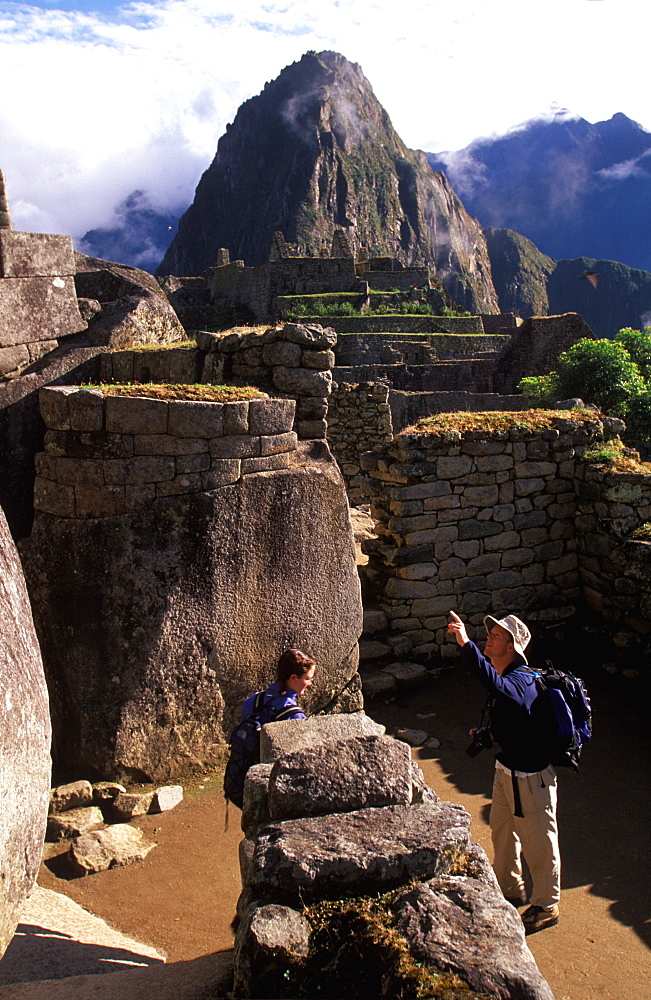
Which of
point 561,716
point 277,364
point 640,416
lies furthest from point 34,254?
point 640,416

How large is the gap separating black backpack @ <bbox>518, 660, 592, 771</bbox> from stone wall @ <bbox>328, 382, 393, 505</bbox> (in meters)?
10.7

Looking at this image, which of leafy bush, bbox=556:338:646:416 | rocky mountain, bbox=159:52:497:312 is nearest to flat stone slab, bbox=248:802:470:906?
leafy bush, bbox=556:338:646:416

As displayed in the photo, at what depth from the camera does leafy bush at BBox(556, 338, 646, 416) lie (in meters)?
17.3

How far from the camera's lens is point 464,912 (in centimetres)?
240

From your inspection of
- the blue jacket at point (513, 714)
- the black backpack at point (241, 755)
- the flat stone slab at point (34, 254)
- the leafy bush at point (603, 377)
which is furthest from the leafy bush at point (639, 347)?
the black backpack at point (241, 755)

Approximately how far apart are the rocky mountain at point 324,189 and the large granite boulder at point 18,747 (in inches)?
3769

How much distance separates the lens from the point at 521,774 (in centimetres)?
399

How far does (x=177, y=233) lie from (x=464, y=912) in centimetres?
12053

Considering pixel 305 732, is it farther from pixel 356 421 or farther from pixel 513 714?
pixel 356 421

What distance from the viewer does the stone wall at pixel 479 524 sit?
7535mm

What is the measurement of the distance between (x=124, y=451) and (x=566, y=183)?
137 meters

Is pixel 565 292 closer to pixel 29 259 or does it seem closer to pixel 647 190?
pixel 647 190

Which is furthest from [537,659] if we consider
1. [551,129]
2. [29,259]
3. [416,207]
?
[551,129]

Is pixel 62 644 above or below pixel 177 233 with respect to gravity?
below
